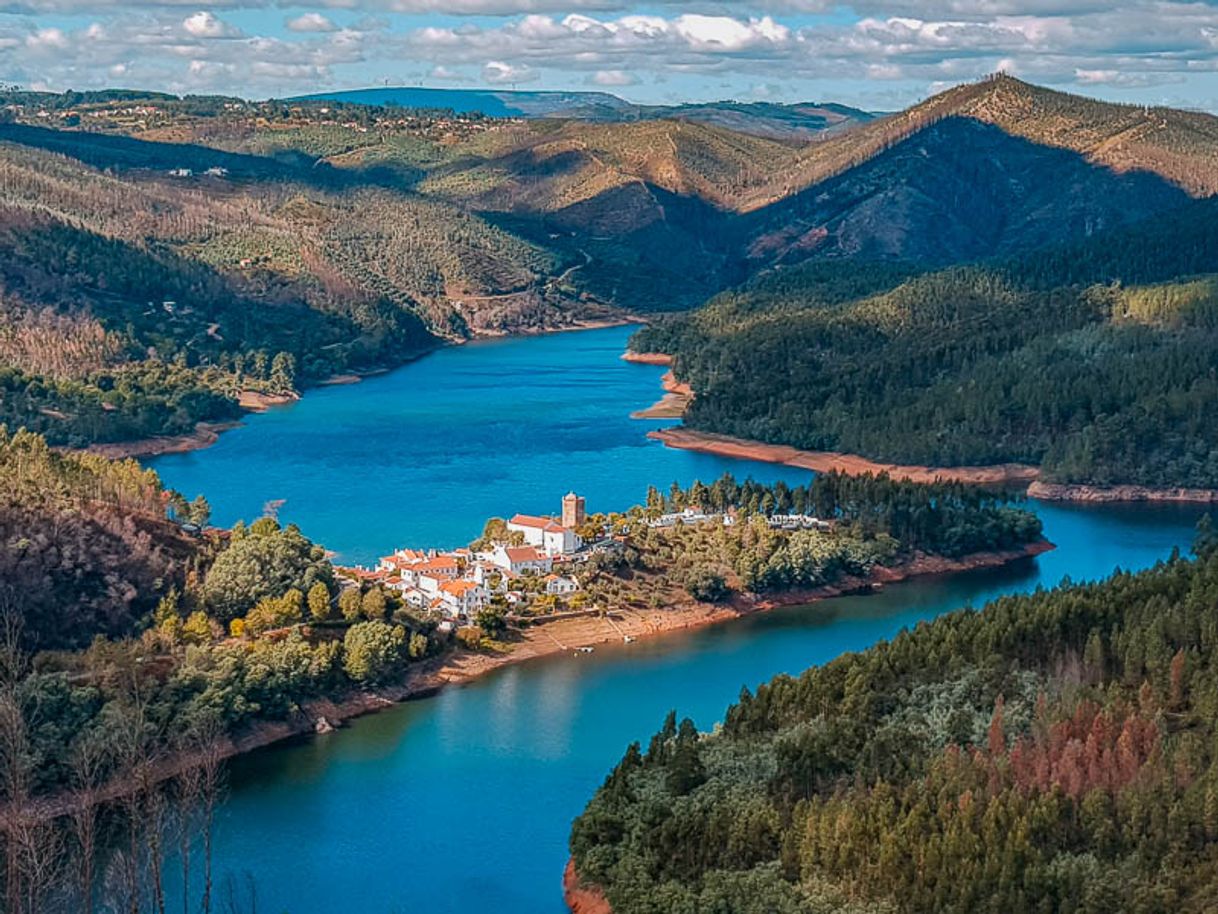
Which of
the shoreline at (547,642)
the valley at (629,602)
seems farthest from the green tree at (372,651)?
the shoreline at (547,642)

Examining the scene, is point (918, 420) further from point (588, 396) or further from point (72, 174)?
point (72, 174)

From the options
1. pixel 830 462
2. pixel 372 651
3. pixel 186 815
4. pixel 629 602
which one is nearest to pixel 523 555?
pixel 629 602

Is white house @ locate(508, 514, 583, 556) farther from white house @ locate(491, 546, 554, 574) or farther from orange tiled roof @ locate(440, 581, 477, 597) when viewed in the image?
orange tiled roof @ locate(440, 581, 477, 597)

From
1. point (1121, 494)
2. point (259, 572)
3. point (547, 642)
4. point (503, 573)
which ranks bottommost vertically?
point (1121, 494)

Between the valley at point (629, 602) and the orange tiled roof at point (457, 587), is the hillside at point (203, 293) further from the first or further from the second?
the orange tiled roof at point (457, 587)

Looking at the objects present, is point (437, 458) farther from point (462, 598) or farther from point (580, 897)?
point (580, 897)

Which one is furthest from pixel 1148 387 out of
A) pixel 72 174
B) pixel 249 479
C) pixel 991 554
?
pixel 72 174
